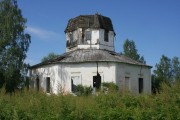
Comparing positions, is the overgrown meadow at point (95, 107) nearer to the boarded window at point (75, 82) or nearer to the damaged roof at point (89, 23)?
the boarded window at point (75, 82)

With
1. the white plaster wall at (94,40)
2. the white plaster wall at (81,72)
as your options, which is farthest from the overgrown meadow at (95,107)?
the white plaster wall at (94,40)

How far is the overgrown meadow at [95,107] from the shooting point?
8031 millimetres

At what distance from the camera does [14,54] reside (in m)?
39.1

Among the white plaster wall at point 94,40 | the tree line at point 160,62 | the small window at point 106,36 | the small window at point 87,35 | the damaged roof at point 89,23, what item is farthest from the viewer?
the tree line at point 160,62

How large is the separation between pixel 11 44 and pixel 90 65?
921 centimetres

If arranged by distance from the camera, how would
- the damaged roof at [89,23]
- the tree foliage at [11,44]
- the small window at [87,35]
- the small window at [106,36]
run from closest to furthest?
the tree foliage at [11,44] < the small window at [87,35] < the damaged roof at [89,23] < the small window at [106,36]

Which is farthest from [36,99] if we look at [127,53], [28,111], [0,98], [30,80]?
[127,53]

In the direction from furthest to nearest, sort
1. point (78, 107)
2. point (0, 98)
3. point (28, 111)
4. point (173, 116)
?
point (0, 98) → point (28, 111) → point (78, 107) → point (173, 116)

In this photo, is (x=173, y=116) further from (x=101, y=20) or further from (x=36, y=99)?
(x=101, y=20)

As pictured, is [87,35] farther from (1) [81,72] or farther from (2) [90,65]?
(1) [81,72]

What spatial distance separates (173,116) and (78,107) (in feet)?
8.15

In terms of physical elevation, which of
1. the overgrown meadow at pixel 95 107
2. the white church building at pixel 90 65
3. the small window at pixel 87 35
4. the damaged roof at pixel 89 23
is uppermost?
the damaged roof at pixel 89 23

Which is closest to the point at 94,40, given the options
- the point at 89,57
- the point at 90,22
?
the point at 90,22

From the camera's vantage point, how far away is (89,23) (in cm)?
4294
